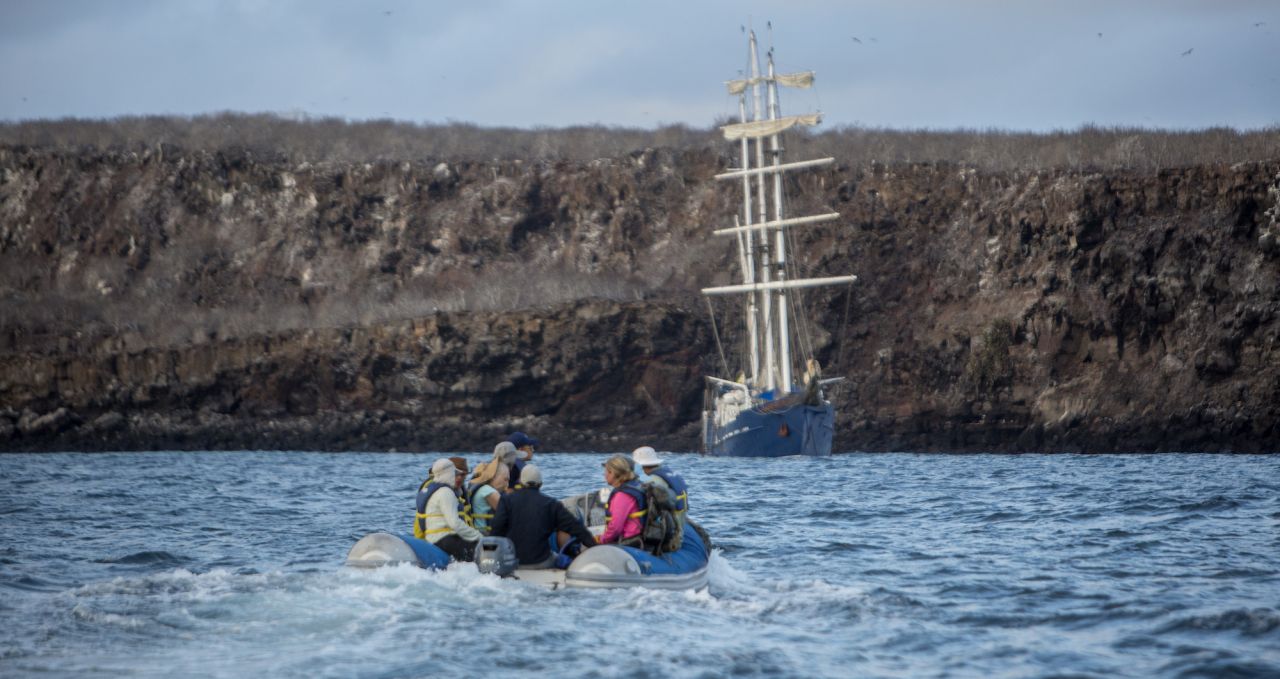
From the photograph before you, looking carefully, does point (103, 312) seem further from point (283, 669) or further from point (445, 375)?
point (283, 669)

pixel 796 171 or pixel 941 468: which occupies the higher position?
pixel 796 171

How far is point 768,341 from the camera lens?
230ft

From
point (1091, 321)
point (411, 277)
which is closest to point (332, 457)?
point (411, 277)

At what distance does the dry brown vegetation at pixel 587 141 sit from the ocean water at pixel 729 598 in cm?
5124

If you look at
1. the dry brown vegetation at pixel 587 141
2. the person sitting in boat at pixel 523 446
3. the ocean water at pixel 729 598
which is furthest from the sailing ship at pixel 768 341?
the person sitting in boat at pixel 523 446

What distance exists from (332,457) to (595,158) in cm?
3224

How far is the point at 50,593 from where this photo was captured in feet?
62.3

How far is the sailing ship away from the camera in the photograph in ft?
203

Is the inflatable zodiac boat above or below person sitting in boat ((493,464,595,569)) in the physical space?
below

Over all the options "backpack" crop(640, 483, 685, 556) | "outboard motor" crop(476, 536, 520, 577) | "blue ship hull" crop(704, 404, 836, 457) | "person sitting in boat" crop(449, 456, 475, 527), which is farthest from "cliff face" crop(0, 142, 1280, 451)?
"outboard motor" crop(476, 536, 520, 577)

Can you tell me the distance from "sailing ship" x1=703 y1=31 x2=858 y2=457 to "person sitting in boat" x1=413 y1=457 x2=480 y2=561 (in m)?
43.2

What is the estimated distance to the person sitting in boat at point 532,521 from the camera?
17.9m

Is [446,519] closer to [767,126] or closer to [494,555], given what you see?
[494,555]

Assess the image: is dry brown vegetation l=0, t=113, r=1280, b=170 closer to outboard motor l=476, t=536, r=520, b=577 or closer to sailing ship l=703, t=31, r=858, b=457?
sailing ship l=703, t=31, r=858, b=457
